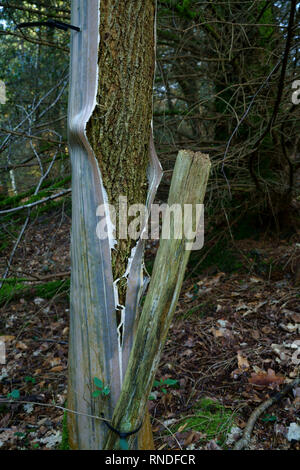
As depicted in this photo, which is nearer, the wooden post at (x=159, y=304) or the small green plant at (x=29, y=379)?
the wooden post at (x=159, y=304)

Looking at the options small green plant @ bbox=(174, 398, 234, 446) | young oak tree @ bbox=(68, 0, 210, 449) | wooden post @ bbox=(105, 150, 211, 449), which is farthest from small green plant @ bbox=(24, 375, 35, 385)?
wooden post @ bbox=(105, 150, 211, 449)

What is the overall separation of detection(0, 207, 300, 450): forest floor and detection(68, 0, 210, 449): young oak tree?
0.98ft

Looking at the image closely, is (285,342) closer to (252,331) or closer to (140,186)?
(252,331)

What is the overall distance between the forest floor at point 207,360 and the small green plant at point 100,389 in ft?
1.03

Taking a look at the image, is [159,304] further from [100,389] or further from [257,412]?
[257,412]

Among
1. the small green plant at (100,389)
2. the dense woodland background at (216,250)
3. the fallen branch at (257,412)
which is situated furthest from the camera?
the dense woodland background at (216,250)

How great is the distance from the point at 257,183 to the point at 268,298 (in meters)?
1.39

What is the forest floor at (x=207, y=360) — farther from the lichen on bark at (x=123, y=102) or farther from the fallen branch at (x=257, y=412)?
the lichen on bark at (x=123, y=102)

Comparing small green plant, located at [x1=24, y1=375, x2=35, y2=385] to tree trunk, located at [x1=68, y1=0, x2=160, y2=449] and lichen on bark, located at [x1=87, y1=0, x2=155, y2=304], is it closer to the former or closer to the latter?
tree trunk, located at [x1=68, y1=0, x2=160, y2=449]

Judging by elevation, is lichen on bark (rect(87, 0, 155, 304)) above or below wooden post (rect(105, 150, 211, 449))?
above

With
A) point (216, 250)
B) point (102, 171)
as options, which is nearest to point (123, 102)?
point (102, 171)

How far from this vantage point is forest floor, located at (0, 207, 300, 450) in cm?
222

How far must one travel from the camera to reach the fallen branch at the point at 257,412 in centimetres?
200

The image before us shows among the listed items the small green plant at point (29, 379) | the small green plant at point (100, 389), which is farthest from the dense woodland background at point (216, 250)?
the small green plant at point (100, 389)
